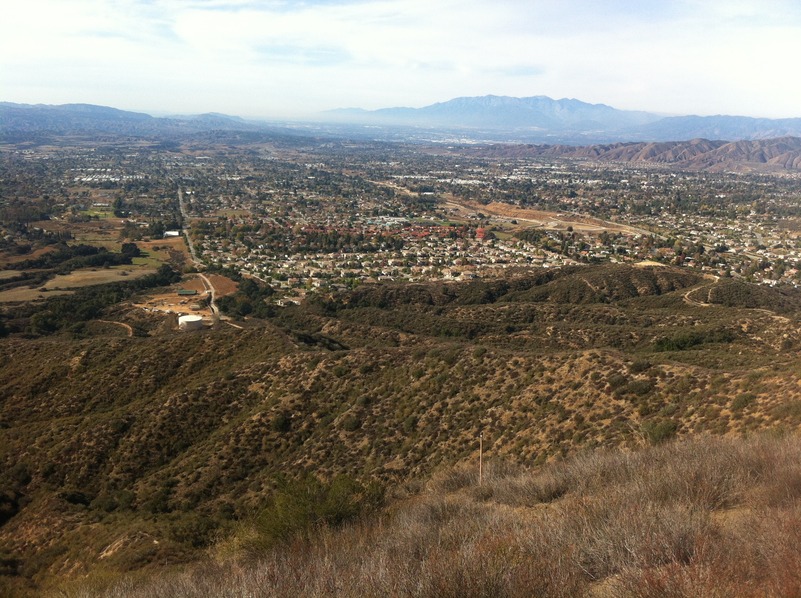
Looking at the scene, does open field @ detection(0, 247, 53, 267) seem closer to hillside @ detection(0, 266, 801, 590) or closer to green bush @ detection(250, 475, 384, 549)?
hillside @ detection(0, 266, 801, 590)

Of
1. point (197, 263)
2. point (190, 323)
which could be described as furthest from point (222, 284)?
point (190, 323)

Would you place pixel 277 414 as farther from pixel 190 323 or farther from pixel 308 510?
pixel 190 323

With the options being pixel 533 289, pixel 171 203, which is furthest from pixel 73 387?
pixel 171 203

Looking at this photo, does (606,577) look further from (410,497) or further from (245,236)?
(245,236)

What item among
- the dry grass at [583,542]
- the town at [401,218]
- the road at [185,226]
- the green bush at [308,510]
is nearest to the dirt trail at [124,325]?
the town at [401,218]

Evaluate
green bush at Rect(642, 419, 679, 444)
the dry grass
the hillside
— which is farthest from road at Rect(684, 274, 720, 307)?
the dry grass

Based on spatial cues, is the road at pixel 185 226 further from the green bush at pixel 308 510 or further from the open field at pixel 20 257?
the green bush at pixel 308 510

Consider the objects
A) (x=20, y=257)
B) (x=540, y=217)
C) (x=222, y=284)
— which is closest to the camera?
(x=222, y=284)
